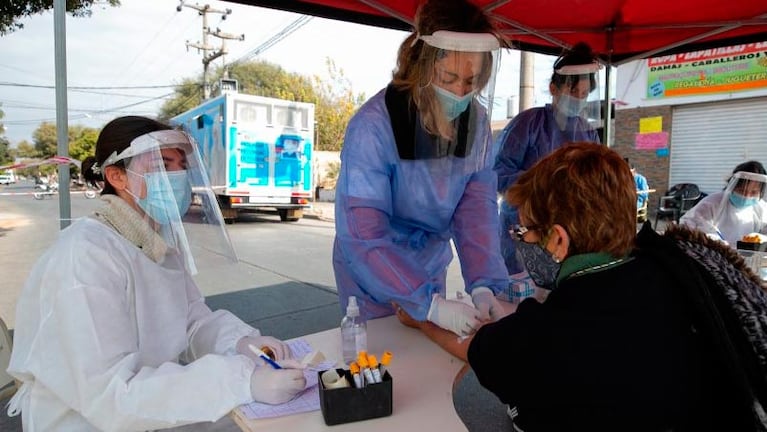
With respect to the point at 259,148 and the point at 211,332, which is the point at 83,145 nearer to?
the point at 259,148

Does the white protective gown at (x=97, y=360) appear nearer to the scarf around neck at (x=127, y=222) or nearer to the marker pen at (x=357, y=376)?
the scarf around neck at (x=127, y=222)

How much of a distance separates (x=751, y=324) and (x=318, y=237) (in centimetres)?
882

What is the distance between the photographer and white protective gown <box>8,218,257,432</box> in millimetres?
1069

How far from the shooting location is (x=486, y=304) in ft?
5.48

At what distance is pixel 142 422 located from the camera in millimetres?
1080

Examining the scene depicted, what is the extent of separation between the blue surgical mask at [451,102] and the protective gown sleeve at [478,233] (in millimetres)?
275

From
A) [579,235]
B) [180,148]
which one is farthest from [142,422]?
[579,235]

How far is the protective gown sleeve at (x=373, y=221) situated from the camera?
1.55 metres

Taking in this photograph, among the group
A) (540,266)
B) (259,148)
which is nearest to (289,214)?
(259,148)

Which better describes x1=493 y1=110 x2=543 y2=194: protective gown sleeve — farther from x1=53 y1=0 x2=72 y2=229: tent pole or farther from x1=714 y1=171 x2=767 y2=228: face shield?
x1=53 y1=0 x2=72 y2=229: tent pole

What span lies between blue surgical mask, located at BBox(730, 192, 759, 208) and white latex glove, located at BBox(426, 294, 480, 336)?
3.08 meters

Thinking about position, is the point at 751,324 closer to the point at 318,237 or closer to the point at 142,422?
the point at 142,422

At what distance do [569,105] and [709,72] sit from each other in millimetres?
10064

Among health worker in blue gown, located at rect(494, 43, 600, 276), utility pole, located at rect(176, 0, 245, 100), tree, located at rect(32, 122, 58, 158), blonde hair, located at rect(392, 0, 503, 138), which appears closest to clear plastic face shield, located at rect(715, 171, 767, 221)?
health worker in blue gown, located at rect(494, 43, 600, 276)
